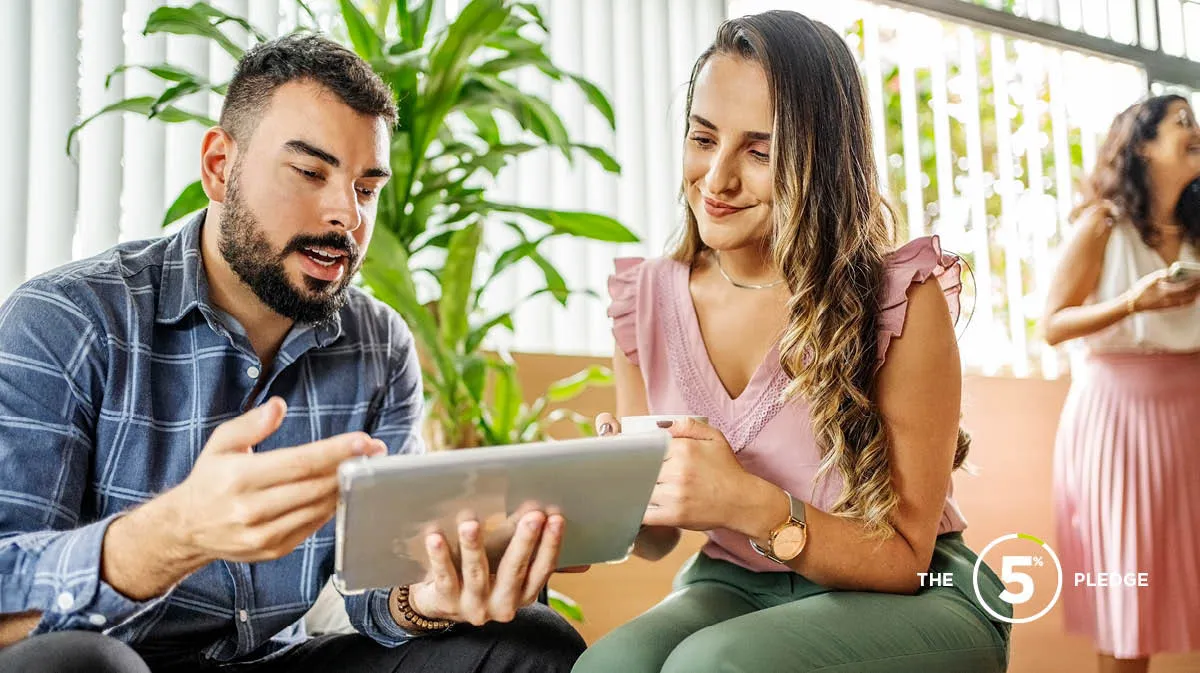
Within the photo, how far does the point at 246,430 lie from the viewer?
74 centimetres

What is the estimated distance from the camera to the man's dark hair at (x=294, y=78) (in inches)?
45.2

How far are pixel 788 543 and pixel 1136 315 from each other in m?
0.99

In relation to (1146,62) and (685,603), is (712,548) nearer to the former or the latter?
(685,603)

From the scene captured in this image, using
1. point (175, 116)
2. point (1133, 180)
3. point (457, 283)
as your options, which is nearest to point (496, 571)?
point (457, 283)

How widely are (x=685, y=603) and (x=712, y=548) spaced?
109 millimetres

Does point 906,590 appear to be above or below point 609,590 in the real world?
above

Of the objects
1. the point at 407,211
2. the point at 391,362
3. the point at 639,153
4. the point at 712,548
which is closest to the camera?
the point at 712,548

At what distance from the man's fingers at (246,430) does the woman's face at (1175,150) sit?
1563 mm

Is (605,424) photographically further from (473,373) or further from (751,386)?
(473,373)

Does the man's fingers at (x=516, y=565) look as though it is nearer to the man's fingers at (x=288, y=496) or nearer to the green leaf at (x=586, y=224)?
the man's fingers at (x=288, y=496)

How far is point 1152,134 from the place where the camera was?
169 cm

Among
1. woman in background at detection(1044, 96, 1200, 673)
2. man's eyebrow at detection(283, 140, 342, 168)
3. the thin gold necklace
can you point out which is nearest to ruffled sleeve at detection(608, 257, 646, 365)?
the thin gold necklace

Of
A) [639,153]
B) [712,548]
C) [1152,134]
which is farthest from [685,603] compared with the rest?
[639,153]

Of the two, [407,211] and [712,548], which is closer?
[712,548]
